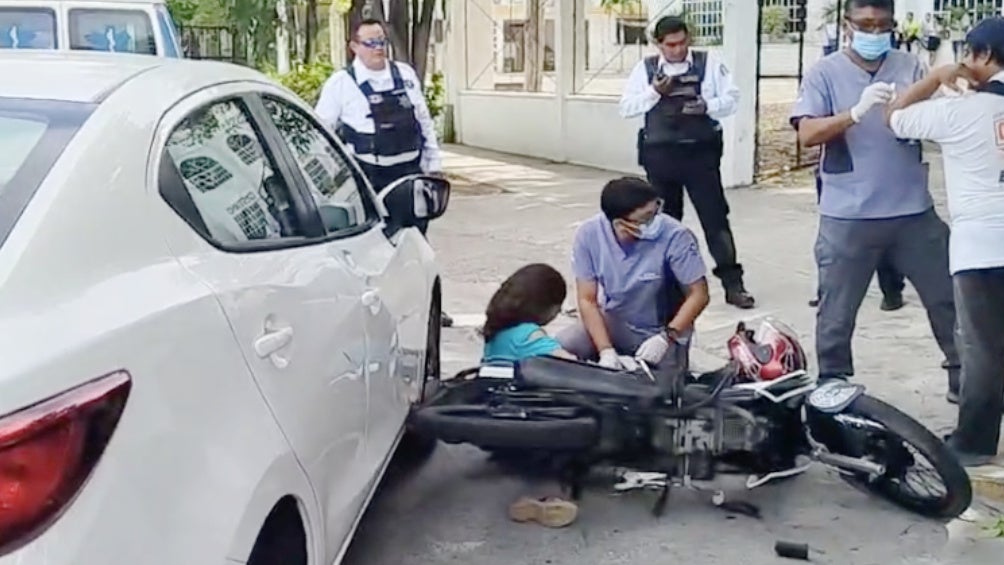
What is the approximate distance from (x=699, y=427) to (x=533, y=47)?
1391 centimetres

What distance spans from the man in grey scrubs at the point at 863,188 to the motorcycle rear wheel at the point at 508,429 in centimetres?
132

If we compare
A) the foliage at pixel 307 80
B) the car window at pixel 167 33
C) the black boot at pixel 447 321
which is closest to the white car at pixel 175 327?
the black boot at pixel 447 321

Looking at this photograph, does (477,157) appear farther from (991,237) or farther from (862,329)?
(991,237)

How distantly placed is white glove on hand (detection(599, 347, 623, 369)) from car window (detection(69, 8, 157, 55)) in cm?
512

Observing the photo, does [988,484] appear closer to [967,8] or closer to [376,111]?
[376,111]

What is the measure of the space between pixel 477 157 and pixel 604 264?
12664 millimetres

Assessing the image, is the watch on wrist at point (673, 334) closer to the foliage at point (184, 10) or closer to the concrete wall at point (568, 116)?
the concrete wall at point (568, 116)

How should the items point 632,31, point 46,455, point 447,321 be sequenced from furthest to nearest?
point 632,31, point 447,321, point 46,455

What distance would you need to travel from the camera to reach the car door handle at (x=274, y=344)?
8.50 ft

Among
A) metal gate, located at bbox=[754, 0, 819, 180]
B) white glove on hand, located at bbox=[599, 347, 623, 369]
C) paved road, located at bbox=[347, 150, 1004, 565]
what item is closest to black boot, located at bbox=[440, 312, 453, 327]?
paved road, located at bbox=[347, 150, 1004, 565]

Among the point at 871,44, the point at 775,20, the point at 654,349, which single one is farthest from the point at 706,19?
the point at 654,349

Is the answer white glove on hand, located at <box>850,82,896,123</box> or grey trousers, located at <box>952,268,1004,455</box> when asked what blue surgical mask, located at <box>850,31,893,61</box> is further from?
grey trousers, located at <box>952,268,1004,455</box>

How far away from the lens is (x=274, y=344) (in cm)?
266

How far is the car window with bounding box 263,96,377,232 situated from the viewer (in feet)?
12.0
